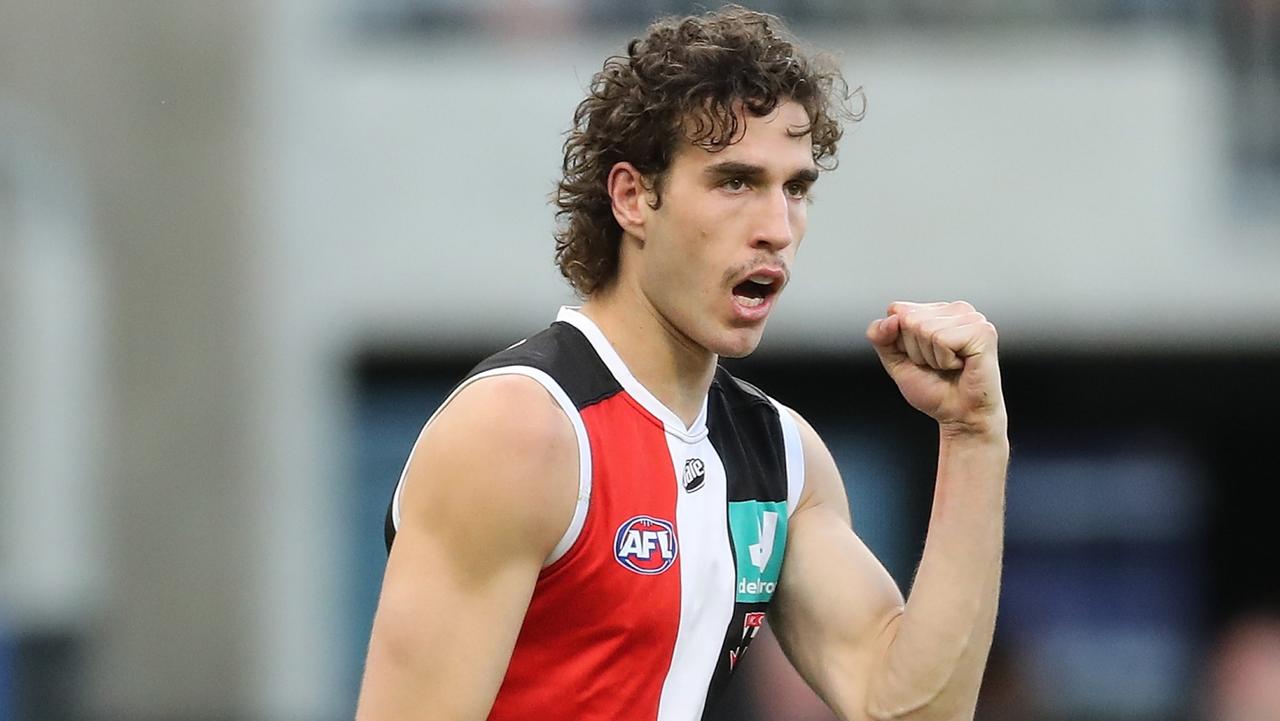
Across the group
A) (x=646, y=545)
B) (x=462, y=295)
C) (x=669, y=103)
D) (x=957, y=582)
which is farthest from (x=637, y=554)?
(x=462, y=295)

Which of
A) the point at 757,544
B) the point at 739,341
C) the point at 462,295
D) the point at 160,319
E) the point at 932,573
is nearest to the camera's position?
the point at 739,341

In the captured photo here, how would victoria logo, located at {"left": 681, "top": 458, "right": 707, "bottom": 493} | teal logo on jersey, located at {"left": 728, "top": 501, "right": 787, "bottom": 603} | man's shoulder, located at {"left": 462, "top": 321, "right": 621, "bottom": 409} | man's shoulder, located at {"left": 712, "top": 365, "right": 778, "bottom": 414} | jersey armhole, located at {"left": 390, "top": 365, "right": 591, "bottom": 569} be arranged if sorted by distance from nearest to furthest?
jersey armhole, located at {"left": 390, "top": 365, "right": 591, "bottom": 569} → man's shoulder, located at {"left": 462, "top": 321, "right": 621, "bottom": 409} → victoria logo, located at {"left": 681, "top": 458, "right": 707, "bottom": 493} → teal logo on jersey, located at {"left": 728, "top": 501, "right": 787, "bottom": 603} → man's shoulder, located at {"left": 712, "top": 365, "right": 778, "bottom": 414}

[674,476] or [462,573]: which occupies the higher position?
[674,476]

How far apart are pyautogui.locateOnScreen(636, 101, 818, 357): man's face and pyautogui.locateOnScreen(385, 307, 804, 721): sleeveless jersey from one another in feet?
0.73

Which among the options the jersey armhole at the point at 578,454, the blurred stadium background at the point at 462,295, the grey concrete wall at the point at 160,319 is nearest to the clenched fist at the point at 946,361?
the jersey armhole at the point at 578,454

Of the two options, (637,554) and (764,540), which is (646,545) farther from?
(764,540)

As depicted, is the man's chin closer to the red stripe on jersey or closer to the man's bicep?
the red stripe on jersey

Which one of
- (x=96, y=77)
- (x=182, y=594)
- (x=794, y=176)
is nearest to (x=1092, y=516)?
(x=182, y=594)

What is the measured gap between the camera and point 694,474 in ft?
16.6

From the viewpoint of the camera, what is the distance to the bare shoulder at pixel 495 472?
455 cm

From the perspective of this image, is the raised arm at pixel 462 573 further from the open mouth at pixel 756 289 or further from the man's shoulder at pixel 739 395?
the man's shoulder at pixel 739 395

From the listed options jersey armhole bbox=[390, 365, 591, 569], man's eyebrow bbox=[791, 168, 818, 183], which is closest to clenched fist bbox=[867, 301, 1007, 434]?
man's eyebrow bbox=[791, 168, 818, 183]

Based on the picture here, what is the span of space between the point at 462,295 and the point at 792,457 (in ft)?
34.1

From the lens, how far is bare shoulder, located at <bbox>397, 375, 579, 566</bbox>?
455cm
